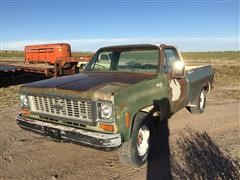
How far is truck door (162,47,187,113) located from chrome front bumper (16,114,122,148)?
1.89 meters

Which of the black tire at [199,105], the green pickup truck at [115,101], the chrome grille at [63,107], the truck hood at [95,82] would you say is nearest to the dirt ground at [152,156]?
the green pickup truck at [115,101]

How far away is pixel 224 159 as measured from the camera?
4660 mm

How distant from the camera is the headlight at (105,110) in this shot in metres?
3.81

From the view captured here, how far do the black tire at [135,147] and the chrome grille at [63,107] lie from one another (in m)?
0.70

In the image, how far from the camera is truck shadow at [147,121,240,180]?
4109mm

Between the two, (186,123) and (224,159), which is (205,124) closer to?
(186,123)

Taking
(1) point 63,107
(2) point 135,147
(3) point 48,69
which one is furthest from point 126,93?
(3) point 48,69

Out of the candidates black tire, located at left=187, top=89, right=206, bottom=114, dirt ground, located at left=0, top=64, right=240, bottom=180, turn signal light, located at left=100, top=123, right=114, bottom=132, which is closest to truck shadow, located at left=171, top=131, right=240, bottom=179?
dirt ground, located at left=0, top=64, right=240, bottom=180

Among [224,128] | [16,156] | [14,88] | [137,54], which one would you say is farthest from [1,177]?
[14,88]

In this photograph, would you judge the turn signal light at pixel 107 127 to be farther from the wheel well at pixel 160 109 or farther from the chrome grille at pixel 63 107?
the wheel well at pixel 160 109

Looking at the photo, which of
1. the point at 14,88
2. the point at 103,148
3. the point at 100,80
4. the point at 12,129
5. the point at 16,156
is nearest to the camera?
the point at 103,148

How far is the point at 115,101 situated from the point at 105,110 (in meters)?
0.22

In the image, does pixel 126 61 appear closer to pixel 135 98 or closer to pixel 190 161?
pixel 135 98

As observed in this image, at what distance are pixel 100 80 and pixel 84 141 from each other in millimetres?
1133
